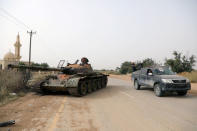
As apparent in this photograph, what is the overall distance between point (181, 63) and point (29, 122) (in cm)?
3306

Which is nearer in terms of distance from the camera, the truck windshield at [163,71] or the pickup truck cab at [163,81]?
the pickup truck cab at [163,81]

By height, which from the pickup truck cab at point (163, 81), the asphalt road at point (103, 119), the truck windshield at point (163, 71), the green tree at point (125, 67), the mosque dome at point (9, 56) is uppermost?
the mosque dome at point (9, 56)

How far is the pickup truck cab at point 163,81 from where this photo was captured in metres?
11.7

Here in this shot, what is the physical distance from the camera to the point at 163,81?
1184 cm

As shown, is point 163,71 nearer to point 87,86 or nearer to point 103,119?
point 87,86

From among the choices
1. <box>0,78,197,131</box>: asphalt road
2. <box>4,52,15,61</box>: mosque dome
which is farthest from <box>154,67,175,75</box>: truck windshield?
<box>4,52,15,61</box>: mosque dome

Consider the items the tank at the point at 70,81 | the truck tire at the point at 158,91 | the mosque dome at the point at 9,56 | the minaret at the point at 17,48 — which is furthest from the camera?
the mosque dome at the point at 9,56

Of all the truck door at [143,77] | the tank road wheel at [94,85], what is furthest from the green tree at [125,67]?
the tank road wheel at [94,85]

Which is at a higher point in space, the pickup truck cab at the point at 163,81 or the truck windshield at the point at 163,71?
the truck windshield at the point at 163,71

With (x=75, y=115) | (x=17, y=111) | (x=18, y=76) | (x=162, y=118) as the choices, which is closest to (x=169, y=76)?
(x=162, y=118)

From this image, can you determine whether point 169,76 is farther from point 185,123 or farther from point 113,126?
point 113,126

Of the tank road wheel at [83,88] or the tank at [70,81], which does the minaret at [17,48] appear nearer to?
the tank at [70,81]

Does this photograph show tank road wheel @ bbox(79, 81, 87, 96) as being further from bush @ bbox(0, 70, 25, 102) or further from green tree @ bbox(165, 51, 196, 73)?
green tree @ bbox(165, 51, 196, 73)

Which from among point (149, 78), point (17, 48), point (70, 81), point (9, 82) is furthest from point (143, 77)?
point (17, 48)
